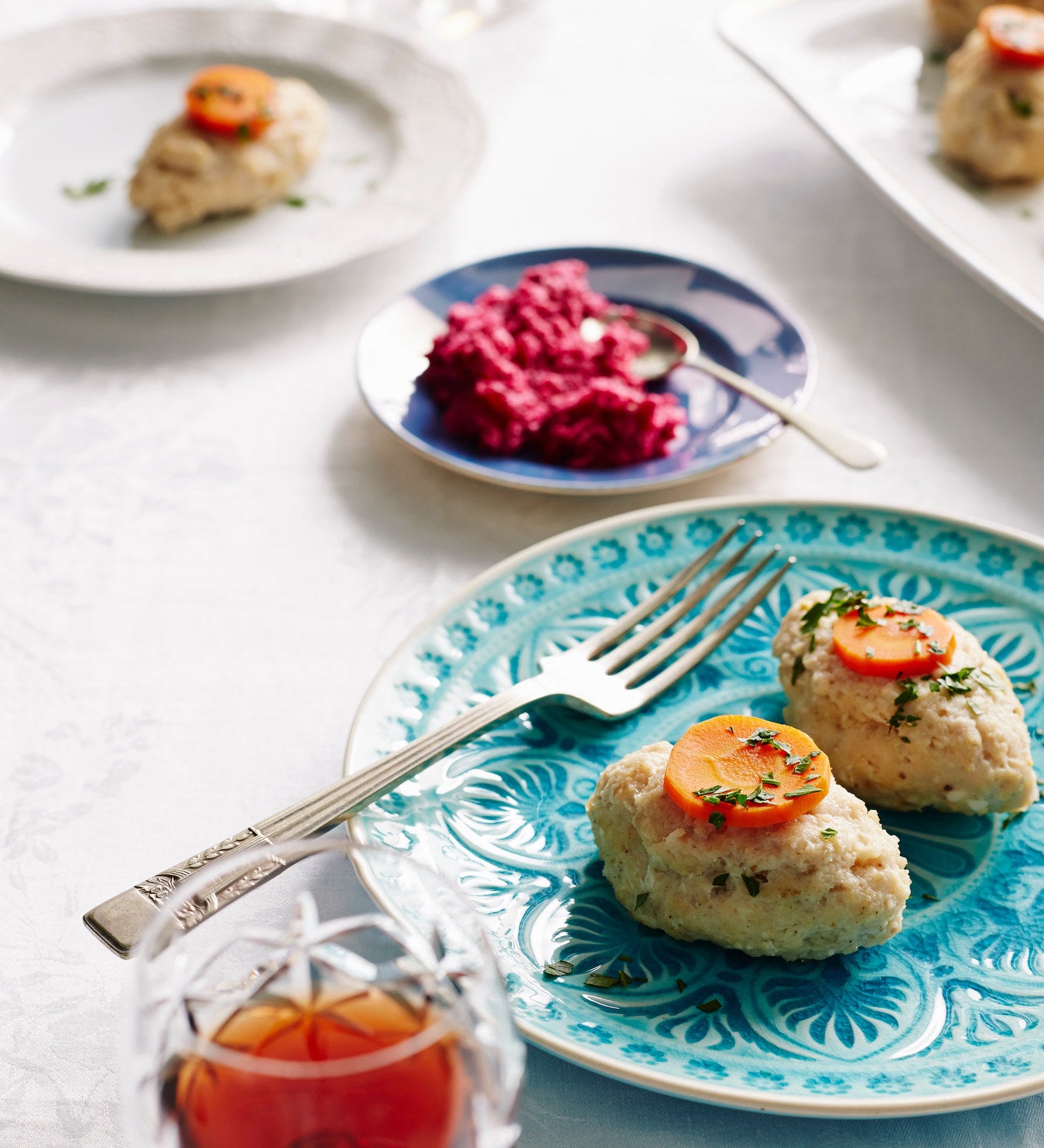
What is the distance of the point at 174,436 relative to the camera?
2.27 metres

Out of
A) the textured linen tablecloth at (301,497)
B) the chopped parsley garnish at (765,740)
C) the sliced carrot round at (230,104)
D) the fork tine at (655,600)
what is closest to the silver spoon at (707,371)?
the textured linen tablecloth at (301,497)

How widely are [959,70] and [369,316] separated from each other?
4.66 feet

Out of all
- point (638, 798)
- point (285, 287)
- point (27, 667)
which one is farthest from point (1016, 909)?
point (285, 287)

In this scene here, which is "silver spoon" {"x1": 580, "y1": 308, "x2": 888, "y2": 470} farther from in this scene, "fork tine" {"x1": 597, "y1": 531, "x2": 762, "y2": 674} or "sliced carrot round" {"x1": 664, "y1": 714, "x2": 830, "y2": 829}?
"sliced carrot round" {"x1": 664, "y1": 714, "x2": 830, "y2": 829}

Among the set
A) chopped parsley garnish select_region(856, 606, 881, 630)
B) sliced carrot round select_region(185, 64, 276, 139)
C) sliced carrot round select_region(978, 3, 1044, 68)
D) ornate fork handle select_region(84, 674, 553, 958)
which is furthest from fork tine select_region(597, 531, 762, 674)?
sliced carrot round select_region(185, 64, 276, 139)

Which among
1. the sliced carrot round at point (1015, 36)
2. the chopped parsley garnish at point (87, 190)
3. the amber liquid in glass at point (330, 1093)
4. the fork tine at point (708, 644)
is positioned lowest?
the chopped parsley garnish at point (87, 190)

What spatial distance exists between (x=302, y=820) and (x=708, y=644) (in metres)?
0.62

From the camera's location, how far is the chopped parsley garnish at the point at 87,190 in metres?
2.80

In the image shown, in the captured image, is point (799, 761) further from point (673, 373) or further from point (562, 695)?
point (673, 373)

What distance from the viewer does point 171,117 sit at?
10.2 ft

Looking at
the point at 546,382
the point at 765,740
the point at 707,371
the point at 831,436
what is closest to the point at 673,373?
the point at 707,371

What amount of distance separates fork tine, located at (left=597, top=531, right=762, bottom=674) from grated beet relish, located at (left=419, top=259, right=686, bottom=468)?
33 centimetres

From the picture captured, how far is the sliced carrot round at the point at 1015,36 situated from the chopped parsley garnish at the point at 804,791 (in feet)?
6.56

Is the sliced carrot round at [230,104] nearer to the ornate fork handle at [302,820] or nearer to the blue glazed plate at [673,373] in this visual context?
the blue glazed plate at [673,373]
